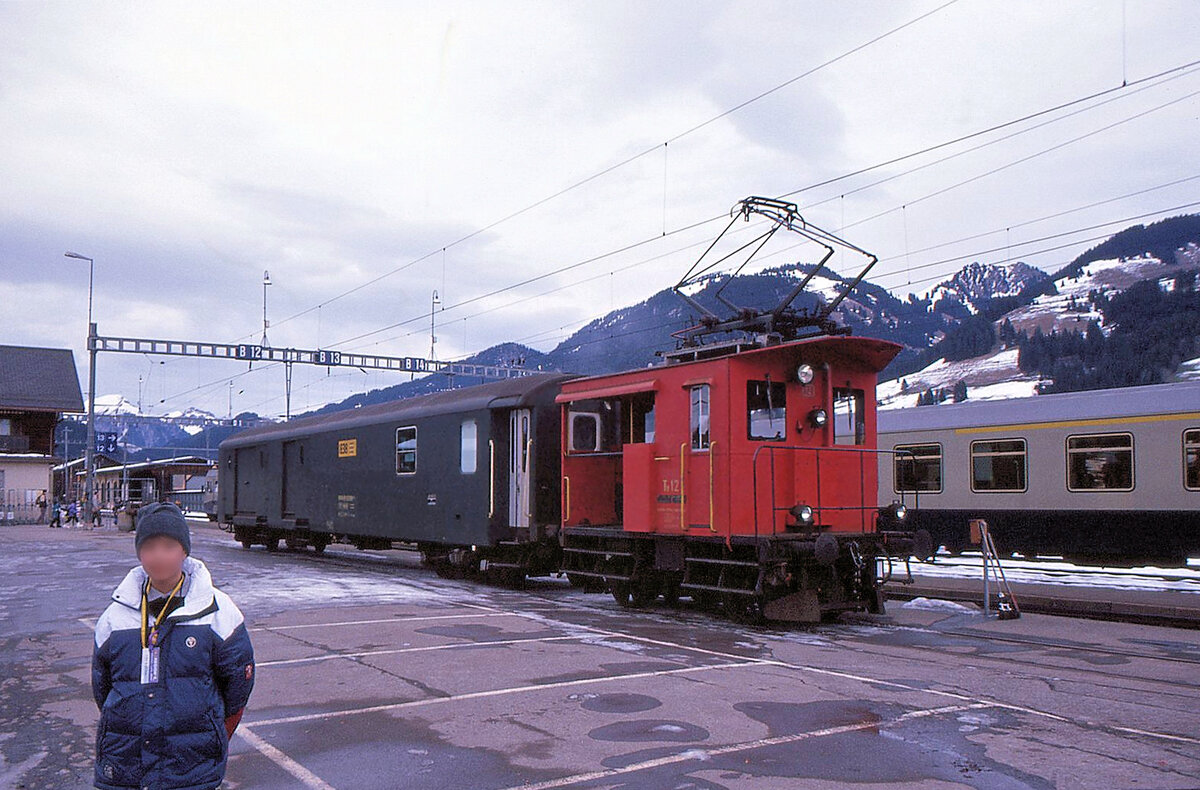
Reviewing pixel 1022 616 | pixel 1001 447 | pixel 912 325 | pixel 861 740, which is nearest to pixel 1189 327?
pixel 1001 447

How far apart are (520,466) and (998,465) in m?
9.63

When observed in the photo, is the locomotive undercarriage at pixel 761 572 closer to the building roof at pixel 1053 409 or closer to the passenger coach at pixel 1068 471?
the passenger coach at pixel 1068 471

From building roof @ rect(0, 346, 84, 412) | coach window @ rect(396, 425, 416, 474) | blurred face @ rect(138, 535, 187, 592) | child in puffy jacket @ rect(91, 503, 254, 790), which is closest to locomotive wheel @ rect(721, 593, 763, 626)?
coach window @ rect(396, 425, 416, 474)

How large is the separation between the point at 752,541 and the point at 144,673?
830 cm

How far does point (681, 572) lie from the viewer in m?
13.1

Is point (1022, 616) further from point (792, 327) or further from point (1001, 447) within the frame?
point (1001, 447)

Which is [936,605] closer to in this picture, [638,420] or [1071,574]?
[638,420]

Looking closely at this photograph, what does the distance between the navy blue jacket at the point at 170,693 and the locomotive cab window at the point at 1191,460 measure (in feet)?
53.7

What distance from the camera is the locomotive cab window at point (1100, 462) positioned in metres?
16.5

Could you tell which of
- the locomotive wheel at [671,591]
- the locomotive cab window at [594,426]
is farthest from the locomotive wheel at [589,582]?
the locomotive cab window at [594,426]

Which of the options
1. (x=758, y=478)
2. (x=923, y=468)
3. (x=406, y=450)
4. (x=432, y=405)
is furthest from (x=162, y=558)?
(x=923, y=468)

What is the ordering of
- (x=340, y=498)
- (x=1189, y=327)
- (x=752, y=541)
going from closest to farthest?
(x=752, y=541), (x=340, y=498), (x=1189, y=327)

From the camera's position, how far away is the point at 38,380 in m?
57.1

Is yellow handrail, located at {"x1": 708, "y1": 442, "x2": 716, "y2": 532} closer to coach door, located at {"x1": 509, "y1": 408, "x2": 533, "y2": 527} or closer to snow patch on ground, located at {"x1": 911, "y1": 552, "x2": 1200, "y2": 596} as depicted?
coach door, located at {"x1": 509, "y1": 408, "x2": 533, "y2": 527}
